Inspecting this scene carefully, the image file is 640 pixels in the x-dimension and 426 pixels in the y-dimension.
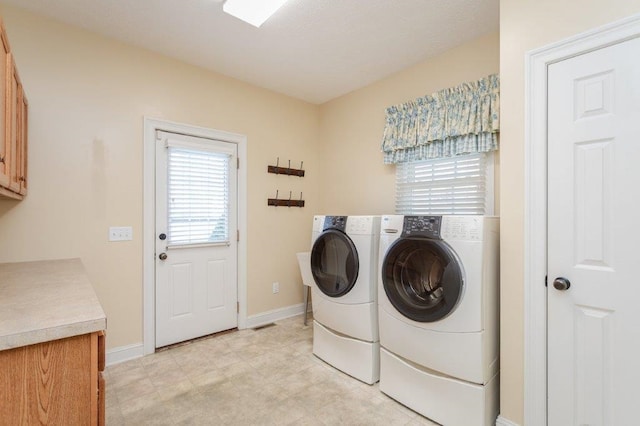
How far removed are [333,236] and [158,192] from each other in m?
1.64

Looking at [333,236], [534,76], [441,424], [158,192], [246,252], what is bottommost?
[441,424]

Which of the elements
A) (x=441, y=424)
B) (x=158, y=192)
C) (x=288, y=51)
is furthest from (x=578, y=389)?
(x=158, y=192)

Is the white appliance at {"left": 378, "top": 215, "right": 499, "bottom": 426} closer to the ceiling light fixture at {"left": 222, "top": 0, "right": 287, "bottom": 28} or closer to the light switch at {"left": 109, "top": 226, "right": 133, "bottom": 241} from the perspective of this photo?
the ceiling light fixture at {"left": 222, "top": 0, "right": 287, "bottom": 28}

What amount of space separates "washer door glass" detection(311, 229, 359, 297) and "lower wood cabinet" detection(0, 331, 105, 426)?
1.61 meters

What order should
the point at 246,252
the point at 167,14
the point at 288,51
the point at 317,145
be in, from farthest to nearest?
the point at 317,145 < the point at 246,252 < the point at 288,51 < the point at 167,14

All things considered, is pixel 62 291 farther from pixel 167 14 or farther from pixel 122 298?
pixel 167 14

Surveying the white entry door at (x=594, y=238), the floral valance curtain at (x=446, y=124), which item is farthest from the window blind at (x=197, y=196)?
the white entry door at (x=594, y=238)

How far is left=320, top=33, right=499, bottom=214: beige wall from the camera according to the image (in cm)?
251

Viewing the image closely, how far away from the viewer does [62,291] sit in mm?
1314

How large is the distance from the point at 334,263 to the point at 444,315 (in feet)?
3.22

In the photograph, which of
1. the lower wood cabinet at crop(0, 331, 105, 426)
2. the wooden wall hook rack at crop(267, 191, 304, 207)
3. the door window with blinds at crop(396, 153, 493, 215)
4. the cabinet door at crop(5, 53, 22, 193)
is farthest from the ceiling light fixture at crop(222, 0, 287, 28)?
the lower wood cabinet at crop(0, 331, 105, 426)

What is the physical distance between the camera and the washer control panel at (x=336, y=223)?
7.90 feet

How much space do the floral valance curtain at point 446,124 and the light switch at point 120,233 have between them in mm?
2448

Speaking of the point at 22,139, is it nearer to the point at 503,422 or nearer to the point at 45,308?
the point at 45,308
